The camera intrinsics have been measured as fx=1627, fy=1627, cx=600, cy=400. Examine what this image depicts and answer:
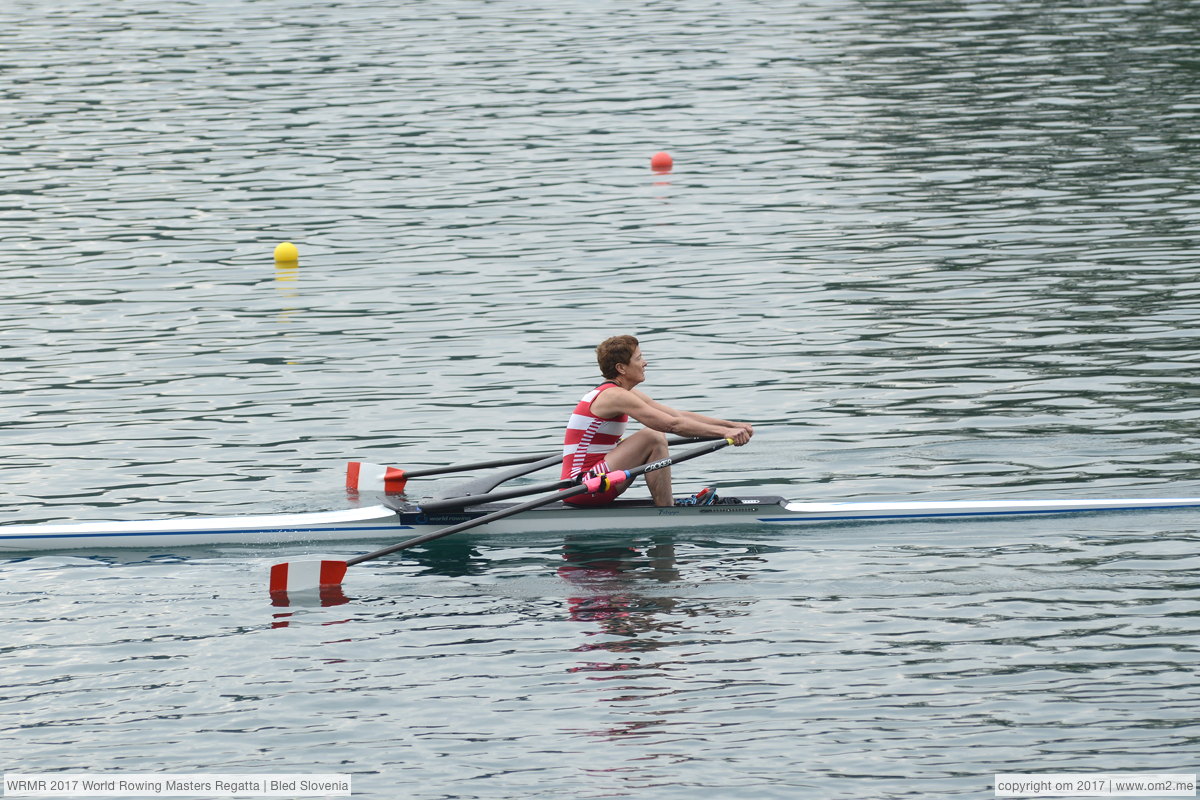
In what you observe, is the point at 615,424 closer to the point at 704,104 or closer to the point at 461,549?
the point at 461,549

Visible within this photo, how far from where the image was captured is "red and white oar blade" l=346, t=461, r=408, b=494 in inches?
496

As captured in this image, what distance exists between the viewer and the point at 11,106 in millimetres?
31766

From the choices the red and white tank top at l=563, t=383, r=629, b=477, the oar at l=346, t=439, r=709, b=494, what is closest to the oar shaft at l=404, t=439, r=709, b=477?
the oar at l=346, t=439, r=709, b=494

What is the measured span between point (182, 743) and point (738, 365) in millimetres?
8510

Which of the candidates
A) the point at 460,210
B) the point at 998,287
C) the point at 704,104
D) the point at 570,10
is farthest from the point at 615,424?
the point at 570,10

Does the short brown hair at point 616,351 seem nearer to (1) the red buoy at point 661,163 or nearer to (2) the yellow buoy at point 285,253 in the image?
(2) the yellow buoy at point 285,253

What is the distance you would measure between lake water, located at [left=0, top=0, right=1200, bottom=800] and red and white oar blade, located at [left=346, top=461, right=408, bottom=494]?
0.89ft

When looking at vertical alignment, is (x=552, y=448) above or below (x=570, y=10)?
below

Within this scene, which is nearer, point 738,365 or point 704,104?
point 738,365

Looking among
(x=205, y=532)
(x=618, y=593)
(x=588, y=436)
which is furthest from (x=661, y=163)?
(x=618, y=593)

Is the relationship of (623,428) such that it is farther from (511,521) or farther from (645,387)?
(645,387)

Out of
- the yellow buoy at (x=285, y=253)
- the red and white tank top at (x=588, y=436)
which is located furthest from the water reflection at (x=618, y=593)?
the yellow buoy at (x=285, y=253)

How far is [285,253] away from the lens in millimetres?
20531

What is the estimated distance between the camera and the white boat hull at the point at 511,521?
38.3 feet
